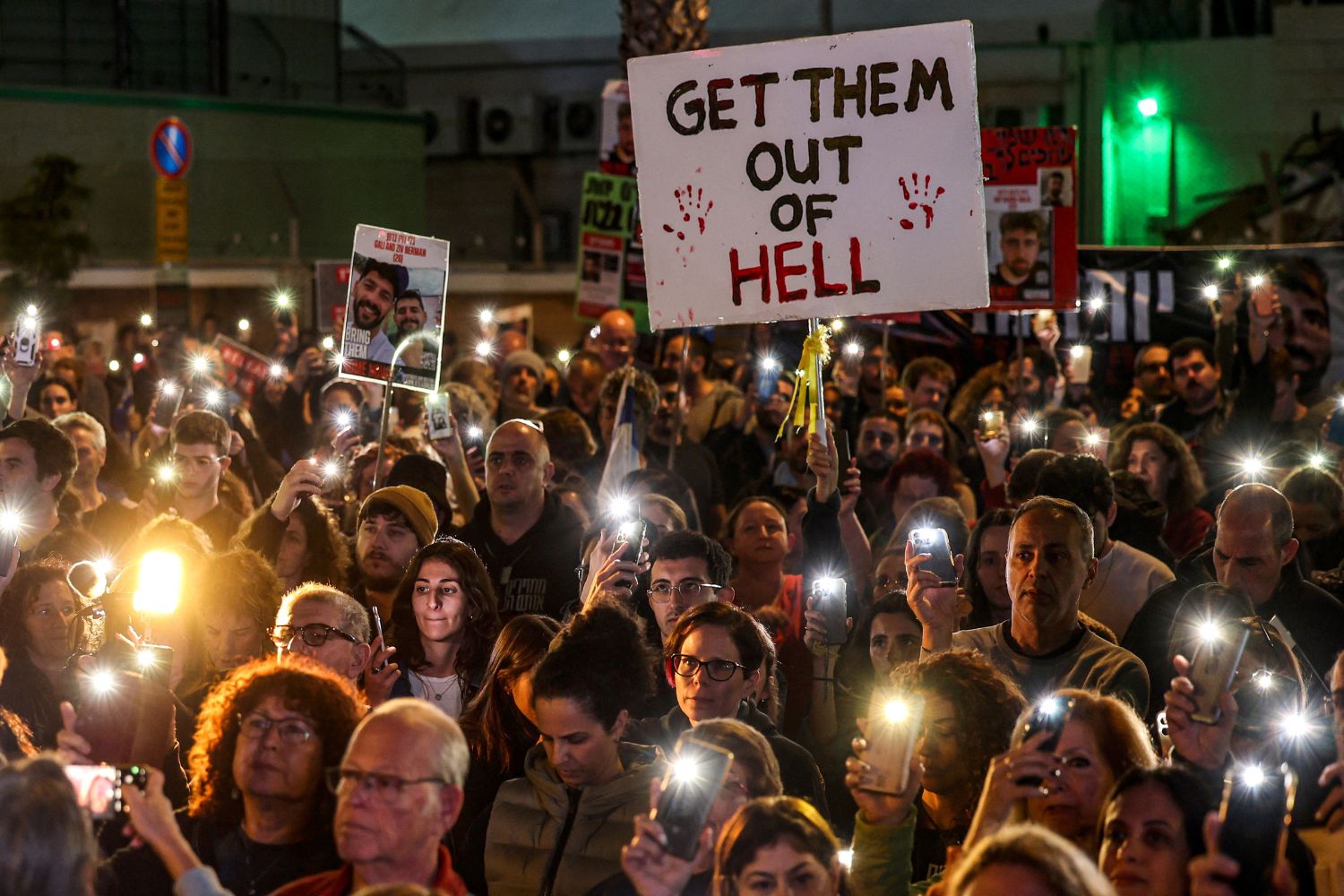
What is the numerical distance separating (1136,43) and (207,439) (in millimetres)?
24790

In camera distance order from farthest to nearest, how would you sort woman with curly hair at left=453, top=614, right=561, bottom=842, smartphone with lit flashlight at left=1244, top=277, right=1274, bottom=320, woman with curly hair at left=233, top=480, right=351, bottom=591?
1. smartphone with lit flashlight at left=1244, top=277, right=1274, bottom=320
2. woman with curly hair at left=233, top=480, right=351, bottom=591
3. woman with curly hair at left=453, top=614, right=561, bottom=842

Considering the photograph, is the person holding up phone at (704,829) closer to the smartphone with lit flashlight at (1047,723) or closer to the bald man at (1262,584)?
the smartphone with lit flashlight at (1047,723)

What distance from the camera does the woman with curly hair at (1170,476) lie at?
320 inches

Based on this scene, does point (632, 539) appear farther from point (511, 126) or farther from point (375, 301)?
point (511, 126)

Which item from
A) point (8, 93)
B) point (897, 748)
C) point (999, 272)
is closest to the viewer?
point (897, 748)

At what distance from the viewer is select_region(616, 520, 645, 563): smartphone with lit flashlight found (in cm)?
650

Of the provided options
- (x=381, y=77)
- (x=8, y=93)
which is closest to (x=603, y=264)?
(x=8, y=93)

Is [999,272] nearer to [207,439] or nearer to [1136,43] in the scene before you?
[207,439]

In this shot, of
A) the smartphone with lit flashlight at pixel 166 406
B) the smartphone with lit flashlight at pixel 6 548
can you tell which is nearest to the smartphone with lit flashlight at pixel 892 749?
the smartphone with lit flashlight at pixel 6 548

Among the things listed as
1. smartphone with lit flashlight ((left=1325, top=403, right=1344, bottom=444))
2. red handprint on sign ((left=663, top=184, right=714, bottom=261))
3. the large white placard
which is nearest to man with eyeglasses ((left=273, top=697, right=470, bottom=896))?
the large white placard

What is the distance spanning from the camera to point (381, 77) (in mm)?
34781

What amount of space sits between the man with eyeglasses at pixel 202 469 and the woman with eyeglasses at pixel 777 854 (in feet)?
14.5

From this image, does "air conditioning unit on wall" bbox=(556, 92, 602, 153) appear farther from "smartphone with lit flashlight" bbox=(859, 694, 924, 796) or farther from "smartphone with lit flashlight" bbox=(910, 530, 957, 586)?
"smartphone with lit flashlight" bbox=(859, 694, 924, 796)

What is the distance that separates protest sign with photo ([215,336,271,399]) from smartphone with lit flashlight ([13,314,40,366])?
3.56 m
